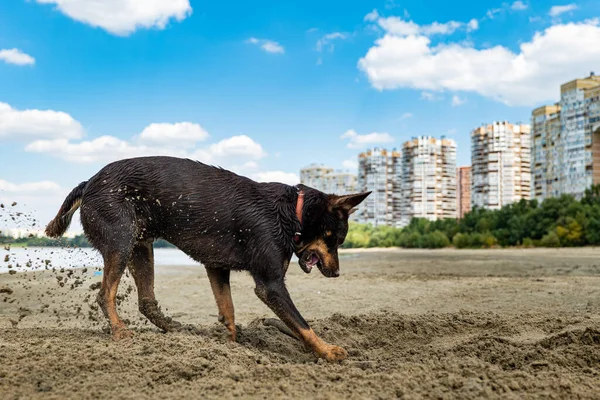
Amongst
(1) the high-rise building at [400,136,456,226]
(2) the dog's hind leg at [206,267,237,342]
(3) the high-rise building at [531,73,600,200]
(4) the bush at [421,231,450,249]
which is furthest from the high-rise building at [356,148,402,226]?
(2) the dog's hind leg at [206,267,237,342]

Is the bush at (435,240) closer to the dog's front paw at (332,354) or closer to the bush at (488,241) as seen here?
the bush at (488,241)

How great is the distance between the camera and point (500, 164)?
84.9 meters

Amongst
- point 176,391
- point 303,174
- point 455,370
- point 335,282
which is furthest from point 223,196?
point 303,174

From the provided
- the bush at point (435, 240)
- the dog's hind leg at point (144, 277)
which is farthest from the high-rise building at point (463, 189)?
the dog's hind leg at point (144, 277)

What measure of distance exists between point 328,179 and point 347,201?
135m

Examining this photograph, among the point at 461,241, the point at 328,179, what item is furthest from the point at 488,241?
the point at 328,179

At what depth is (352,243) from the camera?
69.6m

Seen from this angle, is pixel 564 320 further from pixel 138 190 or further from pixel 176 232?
pixel 138 190

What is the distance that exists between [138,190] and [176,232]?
0.59 meters

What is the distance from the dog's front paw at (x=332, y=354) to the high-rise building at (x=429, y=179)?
96981mm

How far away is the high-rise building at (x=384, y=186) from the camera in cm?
10894

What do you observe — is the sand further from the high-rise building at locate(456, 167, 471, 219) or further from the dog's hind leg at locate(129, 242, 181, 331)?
the high-rise building at locate(456, 167, 471, 219)

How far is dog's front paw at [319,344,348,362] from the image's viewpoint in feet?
16.9

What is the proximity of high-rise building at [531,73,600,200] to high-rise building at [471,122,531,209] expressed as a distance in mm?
18343
